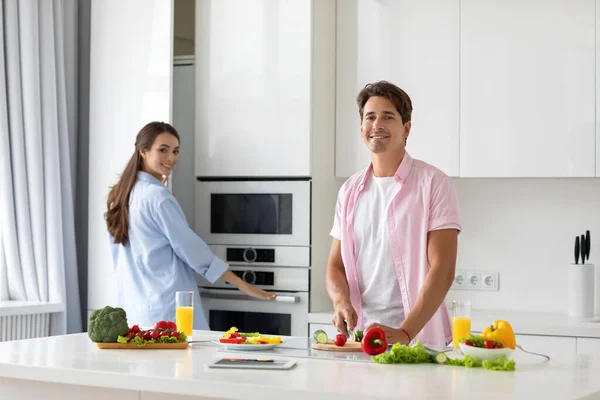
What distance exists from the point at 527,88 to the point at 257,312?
147 centimetres

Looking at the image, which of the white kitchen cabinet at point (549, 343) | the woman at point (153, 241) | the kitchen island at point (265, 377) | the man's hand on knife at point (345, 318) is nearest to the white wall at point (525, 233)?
the white kitchen cabinet at point (549, 343)

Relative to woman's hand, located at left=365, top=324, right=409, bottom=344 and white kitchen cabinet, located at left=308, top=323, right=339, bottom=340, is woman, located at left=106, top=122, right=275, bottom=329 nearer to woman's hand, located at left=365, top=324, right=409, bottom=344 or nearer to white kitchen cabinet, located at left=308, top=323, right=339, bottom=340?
white kitchen cabinet, located at left=308, top=323, right=339, bottom=340

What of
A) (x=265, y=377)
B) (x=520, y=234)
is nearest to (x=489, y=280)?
(x=520, y=234)

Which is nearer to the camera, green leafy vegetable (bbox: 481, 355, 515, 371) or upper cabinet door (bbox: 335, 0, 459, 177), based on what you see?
green leafy vegetable (bbox: 481, 355, 515, 371)

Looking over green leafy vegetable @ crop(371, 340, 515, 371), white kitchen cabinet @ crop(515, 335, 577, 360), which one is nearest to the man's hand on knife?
green leafy vegetable @ crop(371, 340, 515, 371)

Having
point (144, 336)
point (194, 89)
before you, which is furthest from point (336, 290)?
point (194, 89)

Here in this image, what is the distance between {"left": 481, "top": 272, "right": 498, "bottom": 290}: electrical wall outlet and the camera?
411 centimetres

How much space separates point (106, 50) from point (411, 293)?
6.62 ft

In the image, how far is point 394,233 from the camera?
9.05 ft

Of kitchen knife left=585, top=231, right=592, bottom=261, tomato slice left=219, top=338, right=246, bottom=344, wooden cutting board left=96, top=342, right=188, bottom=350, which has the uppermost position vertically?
kitchen knife left=585, top=231, right=592, bottom=261

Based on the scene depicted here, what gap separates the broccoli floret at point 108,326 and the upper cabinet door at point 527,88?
6.10ft

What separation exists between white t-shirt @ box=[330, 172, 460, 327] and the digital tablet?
0.66m

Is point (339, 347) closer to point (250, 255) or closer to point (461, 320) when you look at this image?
point (461, 320)

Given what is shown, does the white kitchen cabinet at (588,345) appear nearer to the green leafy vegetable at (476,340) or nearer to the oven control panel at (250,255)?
the oven control panel at (250,255)
